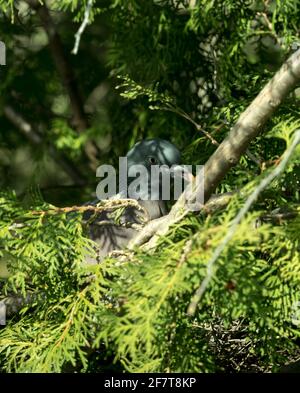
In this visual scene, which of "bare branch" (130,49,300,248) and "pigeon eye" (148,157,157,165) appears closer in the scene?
"bare branch" (130,49,300,248)

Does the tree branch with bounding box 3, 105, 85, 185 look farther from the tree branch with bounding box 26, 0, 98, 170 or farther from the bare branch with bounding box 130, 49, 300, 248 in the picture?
the bare branch with bounding box 130, 49, 300, 248

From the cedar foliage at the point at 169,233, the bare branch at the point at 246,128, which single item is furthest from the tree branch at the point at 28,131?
the bare branch at the point at 246,128

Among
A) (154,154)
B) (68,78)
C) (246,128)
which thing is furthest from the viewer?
(68,78)

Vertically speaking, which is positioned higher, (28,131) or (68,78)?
(68,78)

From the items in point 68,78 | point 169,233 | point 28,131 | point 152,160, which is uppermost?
point 68,78

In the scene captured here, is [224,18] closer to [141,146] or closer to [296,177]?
[141,146]

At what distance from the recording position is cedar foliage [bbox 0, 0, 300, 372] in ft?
5.98

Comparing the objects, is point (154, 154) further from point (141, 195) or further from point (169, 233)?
point (169, 233)

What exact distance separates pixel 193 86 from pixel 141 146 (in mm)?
581

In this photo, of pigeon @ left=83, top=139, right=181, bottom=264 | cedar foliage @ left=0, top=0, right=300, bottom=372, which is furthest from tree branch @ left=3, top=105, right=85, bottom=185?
pigeon @ left=83, top=139, right=181, bottom=264

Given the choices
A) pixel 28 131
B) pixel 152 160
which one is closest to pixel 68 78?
pixel 28 131

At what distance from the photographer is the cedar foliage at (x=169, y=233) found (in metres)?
1.82

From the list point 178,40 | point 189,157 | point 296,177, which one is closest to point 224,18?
point 178,40

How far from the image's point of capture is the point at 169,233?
2.08 metres
